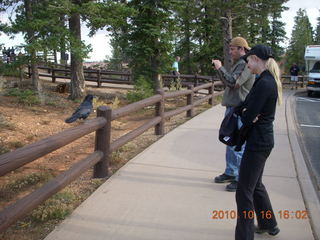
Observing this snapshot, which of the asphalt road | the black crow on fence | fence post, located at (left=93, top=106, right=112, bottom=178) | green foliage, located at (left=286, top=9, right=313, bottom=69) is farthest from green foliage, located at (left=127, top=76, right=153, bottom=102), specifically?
green foliage, located at (left=286, top=9, right=313, bottom=69)

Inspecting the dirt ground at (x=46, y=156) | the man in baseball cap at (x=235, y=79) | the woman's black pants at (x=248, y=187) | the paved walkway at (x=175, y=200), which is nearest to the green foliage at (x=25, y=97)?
the dirt ground at (x=46, y=156)

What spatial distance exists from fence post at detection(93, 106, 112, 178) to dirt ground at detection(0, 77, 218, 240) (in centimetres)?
15

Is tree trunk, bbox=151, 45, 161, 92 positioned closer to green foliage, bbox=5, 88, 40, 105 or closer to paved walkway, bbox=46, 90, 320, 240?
green foliage, bbox=5, 88, 40, 105

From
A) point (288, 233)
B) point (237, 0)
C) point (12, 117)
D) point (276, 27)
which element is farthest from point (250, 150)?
point (276, 27)

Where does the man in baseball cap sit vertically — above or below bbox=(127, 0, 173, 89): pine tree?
below

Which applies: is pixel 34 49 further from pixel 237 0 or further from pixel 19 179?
pixel 237 0

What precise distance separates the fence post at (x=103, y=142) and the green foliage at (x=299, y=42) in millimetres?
50343

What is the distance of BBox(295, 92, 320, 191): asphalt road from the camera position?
242 inches

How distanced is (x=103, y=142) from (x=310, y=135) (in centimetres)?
601

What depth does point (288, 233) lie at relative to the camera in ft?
11.6

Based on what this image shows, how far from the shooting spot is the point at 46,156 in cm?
713

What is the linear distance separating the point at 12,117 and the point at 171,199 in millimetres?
7418

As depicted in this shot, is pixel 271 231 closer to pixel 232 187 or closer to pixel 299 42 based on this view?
pixel 232 187

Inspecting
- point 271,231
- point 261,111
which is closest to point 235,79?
point 261,111
